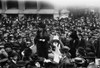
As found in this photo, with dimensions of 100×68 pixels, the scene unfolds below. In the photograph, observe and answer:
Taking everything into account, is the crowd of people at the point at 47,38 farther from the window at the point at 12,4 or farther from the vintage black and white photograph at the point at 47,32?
the window at the point at 12,4

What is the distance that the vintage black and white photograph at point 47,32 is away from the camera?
2047 mm

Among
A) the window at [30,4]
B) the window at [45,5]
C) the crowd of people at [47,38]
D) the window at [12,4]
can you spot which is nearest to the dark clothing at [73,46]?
the crowd of people at [47,38]

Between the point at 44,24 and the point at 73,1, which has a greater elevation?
the point at 73,1

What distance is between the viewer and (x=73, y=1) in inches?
74.7

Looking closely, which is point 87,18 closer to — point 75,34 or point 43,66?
point 75,34

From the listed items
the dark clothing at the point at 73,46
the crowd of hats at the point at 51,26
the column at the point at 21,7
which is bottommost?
the dark clothing at the point at 73,46

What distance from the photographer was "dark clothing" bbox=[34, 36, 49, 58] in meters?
2.08

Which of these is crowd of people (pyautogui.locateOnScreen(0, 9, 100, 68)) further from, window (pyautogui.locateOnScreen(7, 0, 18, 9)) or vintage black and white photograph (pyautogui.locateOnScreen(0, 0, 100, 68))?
window (pyautogui.locateOnScreen(7, 0, 18, 9))

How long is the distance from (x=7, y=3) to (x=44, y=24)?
1.50 feet

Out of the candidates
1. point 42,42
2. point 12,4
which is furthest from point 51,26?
point 12,4

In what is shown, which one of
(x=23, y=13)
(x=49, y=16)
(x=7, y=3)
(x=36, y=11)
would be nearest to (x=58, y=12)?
(x=49, y=16)

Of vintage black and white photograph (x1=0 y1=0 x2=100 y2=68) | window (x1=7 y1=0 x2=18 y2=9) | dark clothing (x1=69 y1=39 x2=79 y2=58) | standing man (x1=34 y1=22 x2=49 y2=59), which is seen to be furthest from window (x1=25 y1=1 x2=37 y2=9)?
dark clothing (x1=69 y1=39 x2=79 y2=58)

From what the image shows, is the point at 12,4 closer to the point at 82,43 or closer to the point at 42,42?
the point at 42,42

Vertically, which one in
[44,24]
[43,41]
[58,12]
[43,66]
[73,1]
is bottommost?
[43,66]
